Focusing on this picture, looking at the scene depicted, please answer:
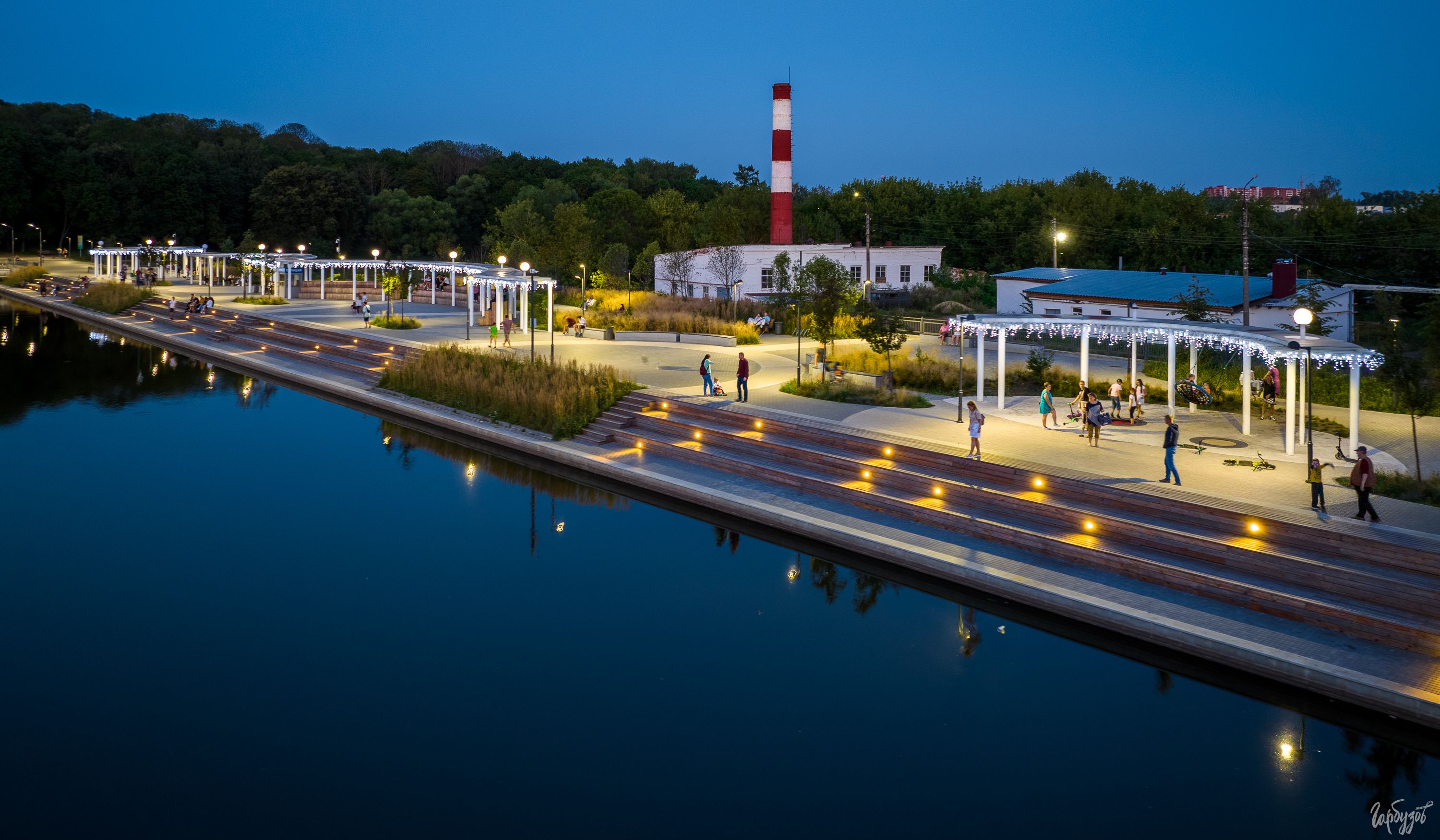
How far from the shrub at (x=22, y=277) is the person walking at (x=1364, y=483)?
270 ft

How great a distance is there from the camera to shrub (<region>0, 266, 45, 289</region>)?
248 feet

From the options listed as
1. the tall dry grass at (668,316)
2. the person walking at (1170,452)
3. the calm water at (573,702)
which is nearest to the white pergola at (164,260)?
the tall dry grass at (668,316)

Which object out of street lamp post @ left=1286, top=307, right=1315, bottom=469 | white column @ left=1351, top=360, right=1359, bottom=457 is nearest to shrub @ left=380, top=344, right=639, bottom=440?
street lamp post @ left=1286, top=307, right=1315, bottom=469

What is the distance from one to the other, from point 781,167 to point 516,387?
3300 cm

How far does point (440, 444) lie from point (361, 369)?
1086 cm

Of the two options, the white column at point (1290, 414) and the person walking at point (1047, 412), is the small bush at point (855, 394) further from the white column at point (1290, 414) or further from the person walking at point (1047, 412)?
the white column at point (1290, 414)

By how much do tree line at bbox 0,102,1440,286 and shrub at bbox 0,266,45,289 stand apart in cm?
946

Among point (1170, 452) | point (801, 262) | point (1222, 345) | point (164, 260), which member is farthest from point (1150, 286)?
point (164, 260)

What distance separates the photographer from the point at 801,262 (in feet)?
174

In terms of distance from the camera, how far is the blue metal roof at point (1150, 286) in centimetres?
3341

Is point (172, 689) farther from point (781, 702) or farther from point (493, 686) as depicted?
point (781, 702)

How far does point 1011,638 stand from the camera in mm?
14172

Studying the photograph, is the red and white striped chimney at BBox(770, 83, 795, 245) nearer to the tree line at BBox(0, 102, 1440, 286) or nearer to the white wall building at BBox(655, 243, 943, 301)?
the white wall building at BBox(655, 243, 943, 301)

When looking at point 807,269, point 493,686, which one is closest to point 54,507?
point 493,686
